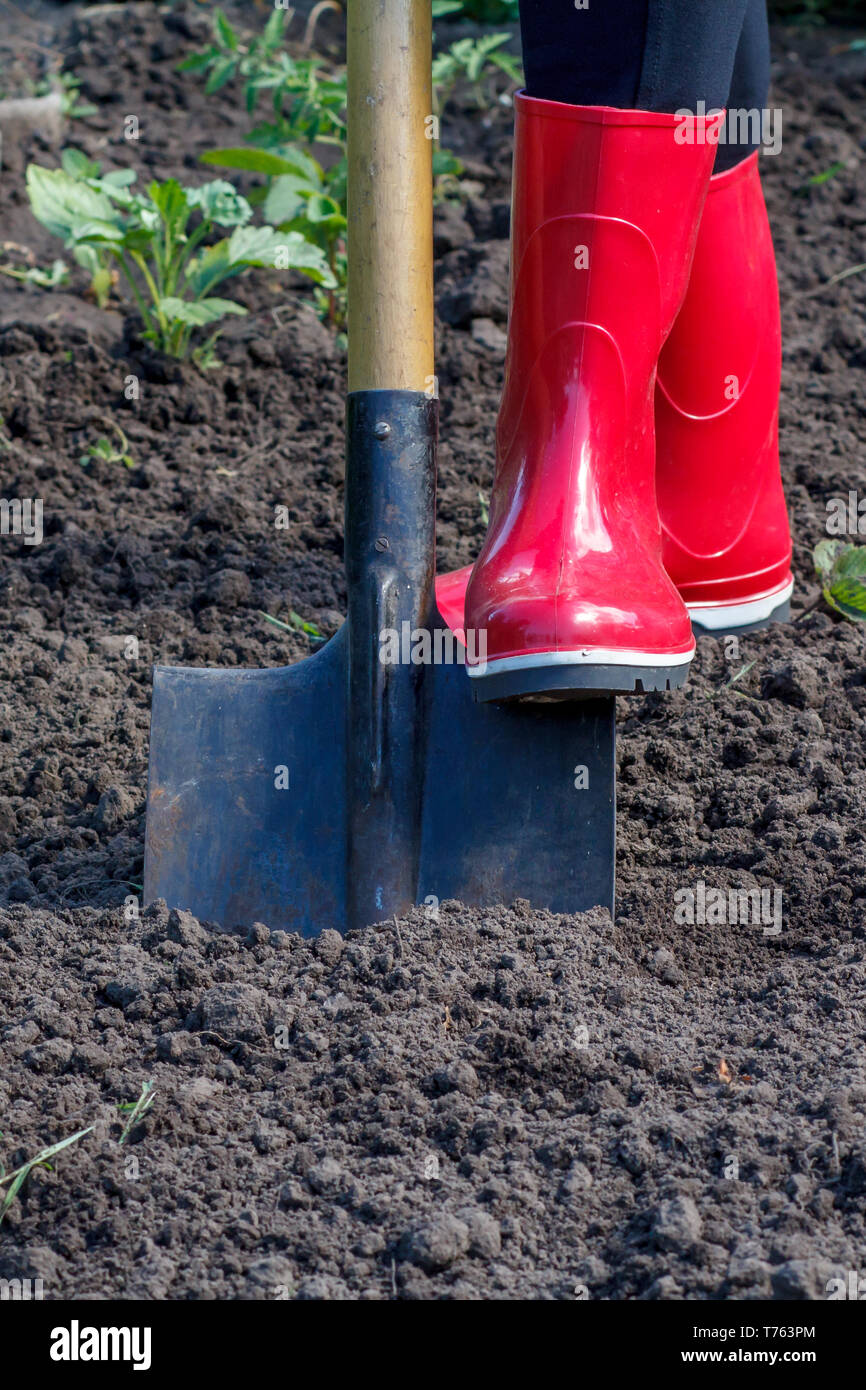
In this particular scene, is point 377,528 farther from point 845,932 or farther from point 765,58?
point 765,58

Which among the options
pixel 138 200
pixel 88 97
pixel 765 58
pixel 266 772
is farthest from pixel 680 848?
pixel 88 97


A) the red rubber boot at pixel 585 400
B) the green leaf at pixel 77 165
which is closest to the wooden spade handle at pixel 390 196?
the red rubber boot at pixel 585 400

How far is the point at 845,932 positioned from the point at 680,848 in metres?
0.25

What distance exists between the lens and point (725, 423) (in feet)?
6.48

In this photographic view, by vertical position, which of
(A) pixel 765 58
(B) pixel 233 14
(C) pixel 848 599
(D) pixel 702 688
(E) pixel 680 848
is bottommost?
(E) pixel 680 848

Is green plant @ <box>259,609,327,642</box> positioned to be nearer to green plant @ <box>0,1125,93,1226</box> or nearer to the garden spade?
the garden spade

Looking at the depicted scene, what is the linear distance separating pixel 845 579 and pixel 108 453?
150 centimetres

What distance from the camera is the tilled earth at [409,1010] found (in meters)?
1.25

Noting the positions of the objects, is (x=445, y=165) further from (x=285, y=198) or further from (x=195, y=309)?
(x=195, y=309)

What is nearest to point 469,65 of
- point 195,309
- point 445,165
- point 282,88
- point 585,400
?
point 445,165

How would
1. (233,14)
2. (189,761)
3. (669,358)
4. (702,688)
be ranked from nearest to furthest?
(189,761), (669,358), (702,688), (233,14)

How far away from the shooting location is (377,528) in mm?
1714

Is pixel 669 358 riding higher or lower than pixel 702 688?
higher

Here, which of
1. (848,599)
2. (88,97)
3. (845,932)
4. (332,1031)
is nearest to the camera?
(332,1031)
